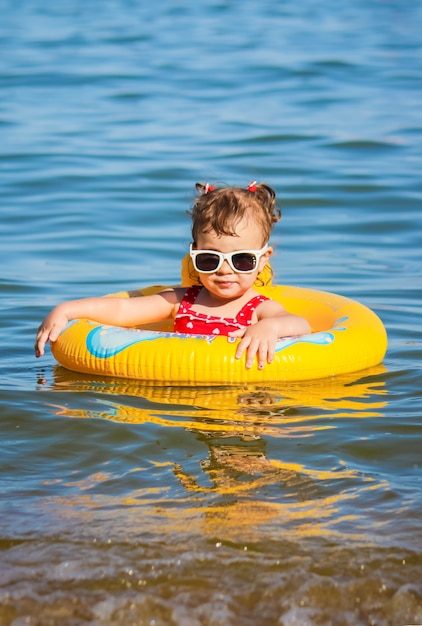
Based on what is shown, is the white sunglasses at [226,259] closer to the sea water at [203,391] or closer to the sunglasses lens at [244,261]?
the sunglasses lens at [244,261]

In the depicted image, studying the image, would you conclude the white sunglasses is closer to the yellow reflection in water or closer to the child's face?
the child's face

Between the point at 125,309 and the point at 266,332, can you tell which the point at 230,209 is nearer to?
the point at 266,332

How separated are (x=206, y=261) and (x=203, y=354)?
504 millimetres

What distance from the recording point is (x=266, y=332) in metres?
5.09

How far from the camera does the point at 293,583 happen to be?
3.23 m

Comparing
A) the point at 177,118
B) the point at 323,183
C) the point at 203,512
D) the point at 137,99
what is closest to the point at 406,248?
the point at 323,183

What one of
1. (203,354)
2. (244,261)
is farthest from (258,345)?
(244,261)

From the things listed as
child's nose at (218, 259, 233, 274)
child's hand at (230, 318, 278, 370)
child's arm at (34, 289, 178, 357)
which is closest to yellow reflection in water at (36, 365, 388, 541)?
child's hand at (230, 318, 278, 370)

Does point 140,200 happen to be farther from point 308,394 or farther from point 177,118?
point 308,394

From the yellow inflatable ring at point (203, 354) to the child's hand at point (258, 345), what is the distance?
0.09ft

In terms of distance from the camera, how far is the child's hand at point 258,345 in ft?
16.4

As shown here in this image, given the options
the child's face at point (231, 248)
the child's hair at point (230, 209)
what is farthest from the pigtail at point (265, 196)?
the child's face at point (231, 248)

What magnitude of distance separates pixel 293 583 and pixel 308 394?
75.7 inches

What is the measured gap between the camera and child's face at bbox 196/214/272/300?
5277 mm
